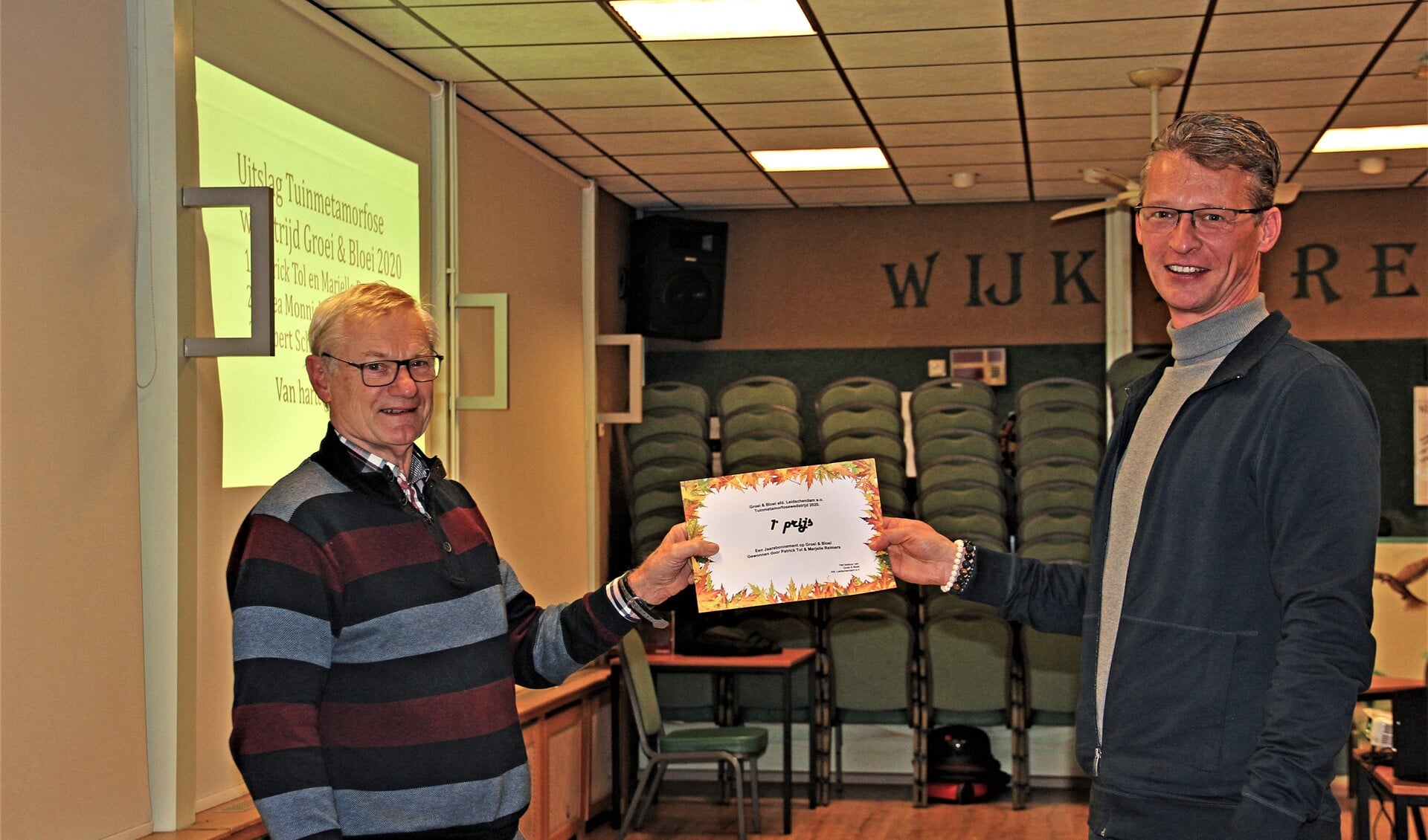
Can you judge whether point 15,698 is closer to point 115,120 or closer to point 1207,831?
point 115,120

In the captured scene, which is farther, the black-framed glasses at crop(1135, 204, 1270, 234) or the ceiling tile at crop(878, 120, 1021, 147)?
the ceiling tile at crop(878, 120, 1021, 147)

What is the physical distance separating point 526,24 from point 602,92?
3.49 feet

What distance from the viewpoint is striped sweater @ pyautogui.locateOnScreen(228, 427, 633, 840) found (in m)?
2.16

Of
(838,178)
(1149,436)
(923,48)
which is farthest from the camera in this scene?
(838,178)

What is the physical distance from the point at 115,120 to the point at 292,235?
2.95 ft

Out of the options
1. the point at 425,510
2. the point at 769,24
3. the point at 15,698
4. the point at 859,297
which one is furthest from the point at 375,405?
the point at 859,297

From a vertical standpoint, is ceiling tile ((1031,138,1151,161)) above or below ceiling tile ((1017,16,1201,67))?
below

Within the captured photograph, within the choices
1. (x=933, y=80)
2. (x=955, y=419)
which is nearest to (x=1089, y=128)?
(x=933, y=80)

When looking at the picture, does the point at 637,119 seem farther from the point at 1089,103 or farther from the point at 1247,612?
the point at 1247,612

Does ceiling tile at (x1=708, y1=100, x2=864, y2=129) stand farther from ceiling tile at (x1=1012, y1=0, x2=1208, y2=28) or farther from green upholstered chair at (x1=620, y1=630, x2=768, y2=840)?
green upholstered chair at (x1=620, y1=630, x2=768, y2=840)

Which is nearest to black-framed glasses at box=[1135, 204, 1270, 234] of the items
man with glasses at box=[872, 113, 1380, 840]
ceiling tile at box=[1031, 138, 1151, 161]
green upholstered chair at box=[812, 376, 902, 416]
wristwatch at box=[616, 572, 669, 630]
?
man with glasses at box=[872, 113, 1380, 840]

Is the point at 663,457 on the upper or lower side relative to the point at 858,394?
lower

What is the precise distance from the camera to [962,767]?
25.5 feet

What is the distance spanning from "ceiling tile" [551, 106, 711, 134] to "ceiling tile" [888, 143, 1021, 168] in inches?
50.2
